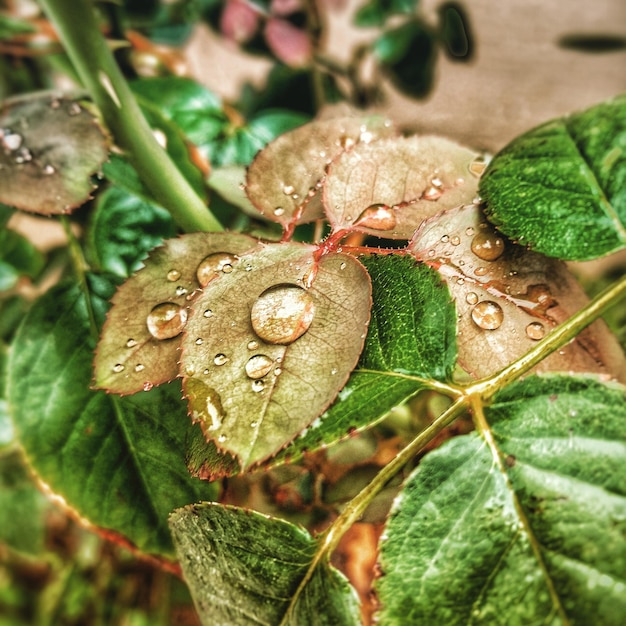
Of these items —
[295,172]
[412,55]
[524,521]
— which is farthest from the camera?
[412,55]

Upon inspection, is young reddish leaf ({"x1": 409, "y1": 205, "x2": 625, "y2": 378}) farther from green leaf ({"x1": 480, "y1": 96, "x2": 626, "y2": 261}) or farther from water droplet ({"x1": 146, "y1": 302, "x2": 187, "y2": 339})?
water droplet ({"x1": 146, "y1": 302, "x2": 187, "y2": 339})

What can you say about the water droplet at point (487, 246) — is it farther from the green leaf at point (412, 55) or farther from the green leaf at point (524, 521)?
the green leaf at point (412, 55)

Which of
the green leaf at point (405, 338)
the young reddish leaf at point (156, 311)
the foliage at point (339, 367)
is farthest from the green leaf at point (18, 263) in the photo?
the green leaf at point (405, 338)

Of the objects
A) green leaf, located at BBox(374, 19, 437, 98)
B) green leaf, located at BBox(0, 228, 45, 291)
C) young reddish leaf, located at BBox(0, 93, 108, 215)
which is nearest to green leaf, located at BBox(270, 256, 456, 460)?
young reddish leaf, located at BBox(0, 93, 108, 215)

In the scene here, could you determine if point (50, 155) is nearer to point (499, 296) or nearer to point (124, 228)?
point (124, 228)

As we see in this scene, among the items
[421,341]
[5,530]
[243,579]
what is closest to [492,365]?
[421,341]

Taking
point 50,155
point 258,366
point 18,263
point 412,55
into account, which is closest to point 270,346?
point 258,366
